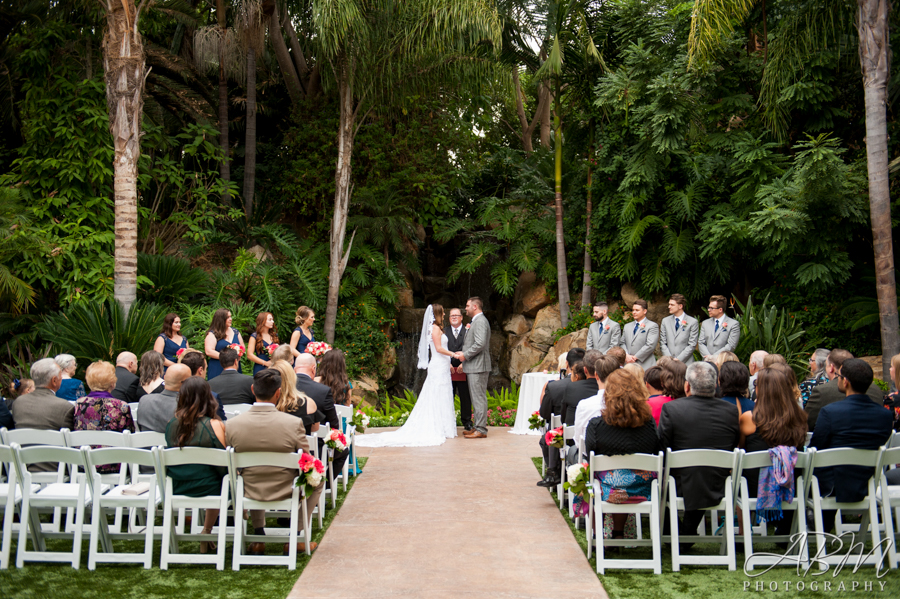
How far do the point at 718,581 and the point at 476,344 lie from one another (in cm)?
590

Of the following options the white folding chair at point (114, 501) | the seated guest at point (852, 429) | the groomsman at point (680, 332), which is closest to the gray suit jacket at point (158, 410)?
the white folding chair at point (114, 501)

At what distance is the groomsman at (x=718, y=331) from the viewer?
32.4 ft

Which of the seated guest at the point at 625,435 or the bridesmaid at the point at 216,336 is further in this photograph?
the bridesmaid at the point at 216,336

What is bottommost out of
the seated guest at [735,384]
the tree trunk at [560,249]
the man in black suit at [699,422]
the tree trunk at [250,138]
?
the man in black suit at [699,422]

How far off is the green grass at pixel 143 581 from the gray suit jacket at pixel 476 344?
5422 millimetres

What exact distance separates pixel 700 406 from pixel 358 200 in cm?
1186

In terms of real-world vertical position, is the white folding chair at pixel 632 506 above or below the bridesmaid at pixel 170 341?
below

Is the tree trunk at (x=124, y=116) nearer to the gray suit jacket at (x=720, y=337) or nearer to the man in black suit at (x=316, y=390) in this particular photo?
the man in black suit at (x=316, y=390)

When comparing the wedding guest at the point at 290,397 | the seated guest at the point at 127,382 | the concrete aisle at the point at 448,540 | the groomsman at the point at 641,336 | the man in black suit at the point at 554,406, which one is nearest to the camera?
the concrete aisle at the point at 448,540

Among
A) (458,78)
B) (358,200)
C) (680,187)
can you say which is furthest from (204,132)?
(680,187)

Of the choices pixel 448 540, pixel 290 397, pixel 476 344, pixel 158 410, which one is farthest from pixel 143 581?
pixel 476 344

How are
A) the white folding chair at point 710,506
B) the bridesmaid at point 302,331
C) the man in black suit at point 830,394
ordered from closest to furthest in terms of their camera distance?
the white folding chair at point 710,506
the man in black suit at point 830,394
the bridesmaid at point 302,331

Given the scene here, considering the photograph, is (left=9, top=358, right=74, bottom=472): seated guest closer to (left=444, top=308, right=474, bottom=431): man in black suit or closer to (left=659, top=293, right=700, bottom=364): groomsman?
(left=444, top=308, right=474, bottom=431): man in black suit

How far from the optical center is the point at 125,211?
11109mm
